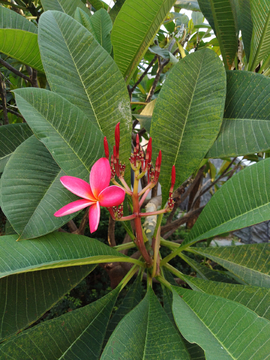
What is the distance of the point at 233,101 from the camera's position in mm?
624

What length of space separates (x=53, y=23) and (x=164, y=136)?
372 millimetres

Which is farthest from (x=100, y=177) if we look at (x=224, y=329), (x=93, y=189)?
(x=224, y=329)

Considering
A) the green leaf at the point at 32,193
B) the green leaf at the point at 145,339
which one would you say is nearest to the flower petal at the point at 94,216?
the green leaf at the point at 32,193

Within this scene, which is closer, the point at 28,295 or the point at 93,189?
the point at 93,189

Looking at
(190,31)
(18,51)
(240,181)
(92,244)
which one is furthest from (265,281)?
(190,31)

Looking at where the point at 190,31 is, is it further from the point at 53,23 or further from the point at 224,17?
the point at 53,23

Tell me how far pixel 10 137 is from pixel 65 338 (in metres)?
0.54

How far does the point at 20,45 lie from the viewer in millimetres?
603

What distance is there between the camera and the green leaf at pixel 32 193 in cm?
46

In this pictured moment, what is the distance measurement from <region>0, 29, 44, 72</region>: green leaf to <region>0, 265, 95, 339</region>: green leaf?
0.52m

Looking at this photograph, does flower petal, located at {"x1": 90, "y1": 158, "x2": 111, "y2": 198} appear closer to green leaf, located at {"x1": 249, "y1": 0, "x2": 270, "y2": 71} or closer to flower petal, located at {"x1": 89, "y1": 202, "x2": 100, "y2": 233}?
flower petal, located at {"x1": 89, "y1": 202, "x2": 100, "y2": 233}

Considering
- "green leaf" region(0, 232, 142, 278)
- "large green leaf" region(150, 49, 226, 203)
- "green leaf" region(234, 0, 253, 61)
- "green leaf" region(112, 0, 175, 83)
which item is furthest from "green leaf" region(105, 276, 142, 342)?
"green leaf" region(234, 0, 253, 61)

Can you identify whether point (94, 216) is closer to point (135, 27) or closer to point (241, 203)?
point (241, 203)

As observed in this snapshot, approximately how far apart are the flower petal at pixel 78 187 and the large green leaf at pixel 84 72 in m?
0.26
